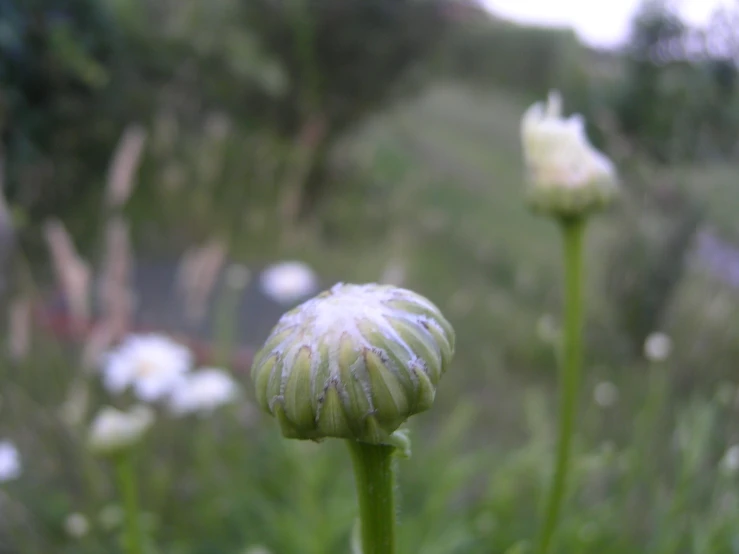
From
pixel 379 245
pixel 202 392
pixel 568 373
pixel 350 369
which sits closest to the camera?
pixel 350 369

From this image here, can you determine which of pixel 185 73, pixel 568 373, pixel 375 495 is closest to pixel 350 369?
pixel 375 495

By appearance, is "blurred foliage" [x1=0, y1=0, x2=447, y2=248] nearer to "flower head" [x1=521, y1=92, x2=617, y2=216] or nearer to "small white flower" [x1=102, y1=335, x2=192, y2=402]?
"small white flower" [x1=102, y1=335, x2=192, y2=402]

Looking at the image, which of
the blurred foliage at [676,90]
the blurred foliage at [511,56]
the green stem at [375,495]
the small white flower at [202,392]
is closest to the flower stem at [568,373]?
the green stem at [375,495]

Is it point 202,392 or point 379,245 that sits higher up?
point 379,245

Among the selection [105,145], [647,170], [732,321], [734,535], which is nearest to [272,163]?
[105,145]

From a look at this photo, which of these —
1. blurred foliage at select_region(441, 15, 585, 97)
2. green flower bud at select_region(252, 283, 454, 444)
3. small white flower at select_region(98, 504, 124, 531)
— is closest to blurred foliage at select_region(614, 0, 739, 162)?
small white flower at select_region(98, 504, 124, 531)

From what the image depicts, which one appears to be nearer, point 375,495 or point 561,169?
point 375,495

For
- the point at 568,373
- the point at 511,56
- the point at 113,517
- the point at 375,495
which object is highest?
the point at 511,56

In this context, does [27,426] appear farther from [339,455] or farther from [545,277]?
[545,277]

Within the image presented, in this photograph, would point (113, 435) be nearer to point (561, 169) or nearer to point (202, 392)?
point (202, 392)
